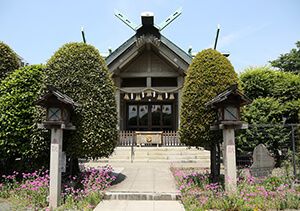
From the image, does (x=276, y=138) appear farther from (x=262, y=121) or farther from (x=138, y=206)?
(x=138, y=206)

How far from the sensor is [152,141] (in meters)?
15.7

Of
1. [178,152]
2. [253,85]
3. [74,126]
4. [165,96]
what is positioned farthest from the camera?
[165,96]

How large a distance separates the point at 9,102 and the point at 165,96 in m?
11.5

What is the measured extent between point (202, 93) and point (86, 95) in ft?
12.0

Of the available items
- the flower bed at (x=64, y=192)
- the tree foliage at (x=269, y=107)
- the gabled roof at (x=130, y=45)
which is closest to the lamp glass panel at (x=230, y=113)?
the flower bed at (x=64, y=192)

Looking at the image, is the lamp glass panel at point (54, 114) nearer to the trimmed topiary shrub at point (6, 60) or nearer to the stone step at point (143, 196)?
the stone step at point (143, 196)

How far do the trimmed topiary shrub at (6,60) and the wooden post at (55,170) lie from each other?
464 cm

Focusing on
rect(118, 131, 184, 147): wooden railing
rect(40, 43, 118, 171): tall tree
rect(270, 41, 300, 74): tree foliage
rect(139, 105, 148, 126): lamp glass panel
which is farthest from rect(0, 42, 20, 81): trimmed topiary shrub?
rect(270, 41, 300, 74): tree foliage

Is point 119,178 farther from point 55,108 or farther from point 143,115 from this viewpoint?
point 143,115

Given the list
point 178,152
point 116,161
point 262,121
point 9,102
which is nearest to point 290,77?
point 262,121

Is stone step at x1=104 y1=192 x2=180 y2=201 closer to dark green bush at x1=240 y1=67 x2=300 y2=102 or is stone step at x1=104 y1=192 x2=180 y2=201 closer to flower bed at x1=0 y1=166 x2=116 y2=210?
flower bed at x1=0 y1=166 x2=116 y2=210

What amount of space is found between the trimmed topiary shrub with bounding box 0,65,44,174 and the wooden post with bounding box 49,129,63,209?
1.74 m

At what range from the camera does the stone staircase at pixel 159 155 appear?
1332 centimetres

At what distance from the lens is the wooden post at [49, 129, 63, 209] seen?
5.67 meters
